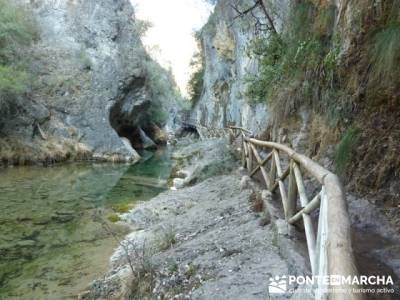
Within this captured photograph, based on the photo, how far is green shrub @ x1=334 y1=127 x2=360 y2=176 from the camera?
4.89 meters

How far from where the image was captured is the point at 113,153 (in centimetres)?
2558

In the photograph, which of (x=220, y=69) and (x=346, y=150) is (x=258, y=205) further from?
(x=220, y=69)

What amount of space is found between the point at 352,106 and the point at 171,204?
5.63 metres

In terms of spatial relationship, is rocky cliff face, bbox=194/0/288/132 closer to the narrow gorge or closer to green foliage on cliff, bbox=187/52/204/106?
green foliage on cliff, bbox=187/52/204/106

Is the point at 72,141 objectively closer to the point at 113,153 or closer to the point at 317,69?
the point at 113,153

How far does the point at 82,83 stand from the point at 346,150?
25718 millimetres

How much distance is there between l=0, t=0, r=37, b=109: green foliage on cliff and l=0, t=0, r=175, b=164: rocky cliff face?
5.10 ft

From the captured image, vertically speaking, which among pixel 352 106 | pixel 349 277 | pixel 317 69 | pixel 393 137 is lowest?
pixel 349 277

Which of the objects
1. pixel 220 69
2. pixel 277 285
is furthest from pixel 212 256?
pixel 220 69

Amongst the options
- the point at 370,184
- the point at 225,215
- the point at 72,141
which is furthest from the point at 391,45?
the point at 72,141

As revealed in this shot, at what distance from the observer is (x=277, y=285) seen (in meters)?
3.43

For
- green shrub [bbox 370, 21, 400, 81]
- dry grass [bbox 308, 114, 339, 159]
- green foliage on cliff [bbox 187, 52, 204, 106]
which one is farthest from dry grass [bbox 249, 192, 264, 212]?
green foliage on cliff [bbox 187, 52, 204, 106]

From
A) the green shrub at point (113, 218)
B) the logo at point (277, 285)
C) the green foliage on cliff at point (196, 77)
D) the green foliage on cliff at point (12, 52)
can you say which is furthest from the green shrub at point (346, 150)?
the green foliage on cliff at point (196, 77)

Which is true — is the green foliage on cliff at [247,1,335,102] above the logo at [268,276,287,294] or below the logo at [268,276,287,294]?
above
